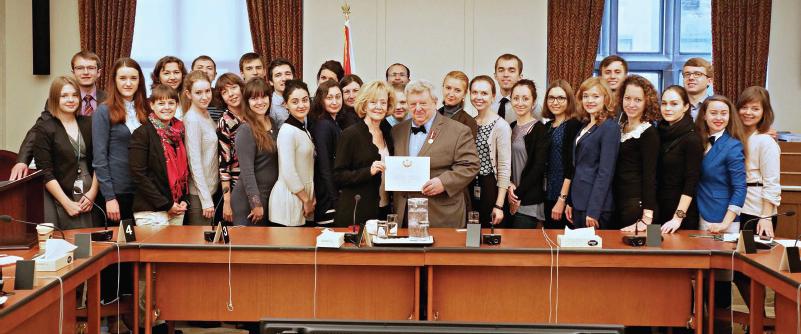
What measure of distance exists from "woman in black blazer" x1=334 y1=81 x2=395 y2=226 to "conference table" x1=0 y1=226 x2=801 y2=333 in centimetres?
64

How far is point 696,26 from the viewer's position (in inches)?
361

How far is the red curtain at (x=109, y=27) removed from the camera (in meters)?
8.79

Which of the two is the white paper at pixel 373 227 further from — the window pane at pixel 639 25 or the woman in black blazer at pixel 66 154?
the window pane at pixel 639 25

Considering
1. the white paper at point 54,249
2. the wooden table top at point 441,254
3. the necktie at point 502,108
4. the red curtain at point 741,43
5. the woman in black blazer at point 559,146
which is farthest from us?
the red curtain at point 741,43

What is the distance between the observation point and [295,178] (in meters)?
5.07

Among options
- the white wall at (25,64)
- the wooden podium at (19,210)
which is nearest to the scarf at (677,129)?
the wooden podium at (19,210)

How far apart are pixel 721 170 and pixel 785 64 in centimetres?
489

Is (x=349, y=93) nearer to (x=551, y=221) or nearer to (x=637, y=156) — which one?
(x=551, y=221)

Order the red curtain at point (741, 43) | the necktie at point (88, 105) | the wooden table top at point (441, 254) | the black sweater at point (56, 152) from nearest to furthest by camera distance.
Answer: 1. the wooden table top at point (441, 254)
2. the black sweater at point (56, 152)
3. the necktie at point (88, 105)
4. the red curtain at point (741, 43)

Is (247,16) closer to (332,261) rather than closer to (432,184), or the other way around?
(432,184)

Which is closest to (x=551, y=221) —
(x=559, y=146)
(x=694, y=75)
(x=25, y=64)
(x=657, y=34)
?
(x=559, y=146)

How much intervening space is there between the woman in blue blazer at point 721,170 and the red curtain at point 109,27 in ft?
20.2

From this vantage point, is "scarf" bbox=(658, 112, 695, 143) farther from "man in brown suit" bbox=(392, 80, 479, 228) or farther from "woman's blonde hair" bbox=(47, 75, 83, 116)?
"woman's blonde hair" bbox=(47, 75, 83, 116)

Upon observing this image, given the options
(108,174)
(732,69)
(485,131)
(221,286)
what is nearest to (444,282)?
(221,286)
